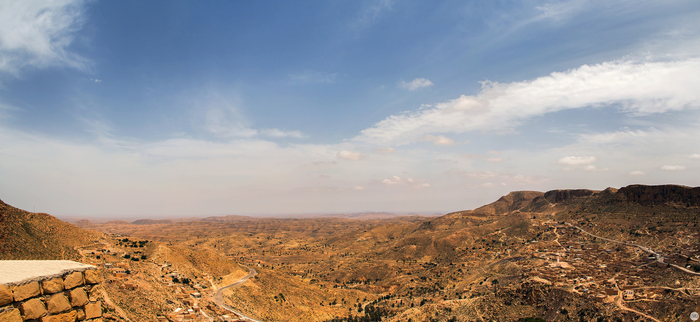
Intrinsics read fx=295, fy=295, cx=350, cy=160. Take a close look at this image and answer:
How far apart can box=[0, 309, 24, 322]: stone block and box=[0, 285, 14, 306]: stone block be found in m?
0.16

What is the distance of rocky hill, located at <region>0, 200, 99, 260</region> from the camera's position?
1335 inches

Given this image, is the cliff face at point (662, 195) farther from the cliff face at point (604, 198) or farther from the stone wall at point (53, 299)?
the stone wall at point (53, 299)

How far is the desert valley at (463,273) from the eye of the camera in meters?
35.2

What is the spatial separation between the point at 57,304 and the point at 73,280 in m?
0.45

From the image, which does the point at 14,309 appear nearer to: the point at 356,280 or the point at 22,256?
A: the point at 22,256

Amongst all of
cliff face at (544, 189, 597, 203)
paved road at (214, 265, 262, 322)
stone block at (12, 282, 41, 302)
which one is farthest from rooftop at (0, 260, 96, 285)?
cliff face at (544, 189, 597, 203)

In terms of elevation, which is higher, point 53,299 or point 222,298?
point 53,299

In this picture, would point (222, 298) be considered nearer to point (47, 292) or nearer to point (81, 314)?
point (81, 314)

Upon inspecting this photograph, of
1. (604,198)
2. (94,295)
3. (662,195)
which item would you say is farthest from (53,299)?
(604,198)

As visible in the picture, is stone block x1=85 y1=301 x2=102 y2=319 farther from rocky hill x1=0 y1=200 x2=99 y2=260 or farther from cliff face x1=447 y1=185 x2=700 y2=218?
cliff face x1=447 y1=185 x2=700 y2=218

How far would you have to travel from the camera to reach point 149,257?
53.4 meters

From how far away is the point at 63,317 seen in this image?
5.55 meters

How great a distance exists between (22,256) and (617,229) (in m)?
102

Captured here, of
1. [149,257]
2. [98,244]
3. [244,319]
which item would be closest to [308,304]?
[244,319]
